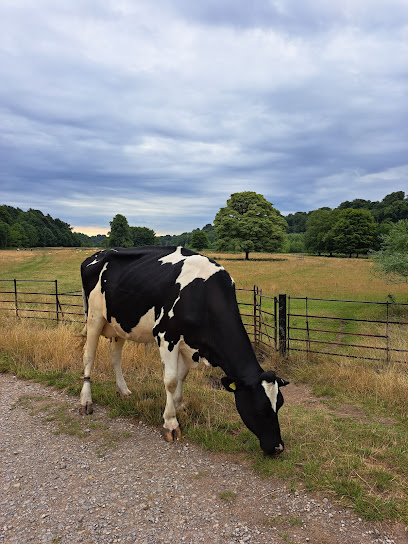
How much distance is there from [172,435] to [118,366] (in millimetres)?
1688

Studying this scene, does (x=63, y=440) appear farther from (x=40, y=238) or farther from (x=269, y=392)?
(x=40, y=238)

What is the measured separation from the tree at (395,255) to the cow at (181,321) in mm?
11922

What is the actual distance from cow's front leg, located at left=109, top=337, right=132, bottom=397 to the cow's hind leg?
369 mm

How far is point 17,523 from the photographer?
3059 millimetres

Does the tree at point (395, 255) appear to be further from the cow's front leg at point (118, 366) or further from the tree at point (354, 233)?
the tree at point (354, 233)

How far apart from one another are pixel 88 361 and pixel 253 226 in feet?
134

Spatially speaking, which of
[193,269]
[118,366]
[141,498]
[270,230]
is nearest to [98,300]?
[118,366]

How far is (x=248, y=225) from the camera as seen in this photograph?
4462cm

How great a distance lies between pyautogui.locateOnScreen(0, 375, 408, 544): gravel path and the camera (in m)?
2.90

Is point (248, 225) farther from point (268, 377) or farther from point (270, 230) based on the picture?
point (268, 377)

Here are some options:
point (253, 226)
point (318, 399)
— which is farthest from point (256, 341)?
point (253, 226)

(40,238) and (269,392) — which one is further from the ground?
(40,238)

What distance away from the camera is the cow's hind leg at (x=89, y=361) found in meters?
5.11

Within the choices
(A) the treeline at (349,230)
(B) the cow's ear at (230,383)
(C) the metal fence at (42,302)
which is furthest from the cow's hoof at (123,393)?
(A) the treeline at (349,230)
